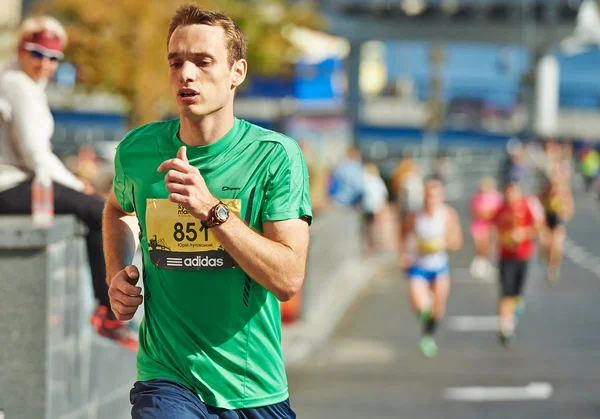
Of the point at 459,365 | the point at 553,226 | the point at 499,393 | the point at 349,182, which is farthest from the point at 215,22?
the point at 349,182

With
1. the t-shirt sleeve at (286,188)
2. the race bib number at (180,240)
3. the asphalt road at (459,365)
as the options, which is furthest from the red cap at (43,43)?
the asphalt road at (459,365)

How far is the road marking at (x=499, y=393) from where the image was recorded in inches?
469

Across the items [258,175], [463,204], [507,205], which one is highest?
[258,175]

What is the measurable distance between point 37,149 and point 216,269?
2539 mm

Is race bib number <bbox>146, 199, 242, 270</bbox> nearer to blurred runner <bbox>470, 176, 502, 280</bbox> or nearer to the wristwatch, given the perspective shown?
the wristwatch

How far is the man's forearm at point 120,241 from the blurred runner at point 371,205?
2253 cm

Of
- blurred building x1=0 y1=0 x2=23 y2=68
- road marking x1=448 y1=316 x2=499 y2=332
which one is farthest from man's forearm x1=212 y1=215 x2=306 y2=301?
blurred building x1=0 y1=0 x2=23 y2=68

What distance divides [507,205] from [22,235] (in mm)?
10281

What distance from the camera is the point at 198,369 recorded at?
3863mm

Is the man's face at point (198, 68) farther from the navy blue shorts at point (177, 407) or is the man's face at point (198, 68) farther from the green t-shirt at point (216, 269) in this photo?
the navy blue shorts at point (177, 407)

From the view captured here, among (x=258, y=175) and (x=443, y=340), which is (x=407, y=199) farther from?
(x=258, y=175)

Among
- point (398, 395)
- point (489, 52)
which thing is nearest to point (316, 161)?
point (398, 395)

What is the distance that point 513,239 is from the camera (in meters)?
15.8

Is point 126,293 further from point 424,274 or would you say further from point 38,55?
point 424,274
